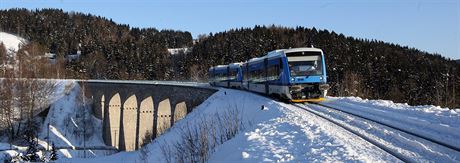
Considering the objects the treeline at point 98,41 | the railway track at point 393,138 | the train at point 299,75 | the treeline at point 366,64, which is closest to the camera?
the railway track at point 393,138

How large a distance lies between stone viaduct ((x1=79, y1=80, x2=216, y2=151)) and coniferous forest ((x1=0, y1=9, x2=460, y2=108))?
13.3 meters

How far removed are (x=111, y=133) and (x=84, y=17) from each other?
11777 cm

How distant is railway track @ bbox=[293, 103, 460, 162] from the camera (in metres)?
7.28

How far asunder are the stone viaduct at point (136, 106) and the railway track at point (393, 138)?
70.6 feet

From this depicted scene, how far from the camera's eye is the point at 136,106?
163 feet

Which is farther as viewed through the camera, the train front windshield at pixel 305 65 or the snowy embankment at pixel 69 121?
the snowy embankment at pixel 69 121

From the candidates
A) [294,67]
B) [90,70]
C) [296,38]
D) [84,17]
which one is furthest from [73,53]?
[294,67]

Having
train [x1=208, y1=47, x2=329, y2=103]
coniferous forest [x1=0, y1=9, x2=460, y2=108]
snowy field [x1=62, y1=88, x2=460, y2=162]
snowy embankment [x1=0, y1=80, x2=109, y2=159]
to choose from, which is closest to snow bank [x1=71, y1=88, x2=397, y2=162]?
snowy field [x1=62, y1=88, x2=460, y2=162]

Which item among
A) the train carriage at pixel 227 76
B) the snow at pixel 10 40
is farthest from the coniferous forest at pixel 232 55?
the train carriage at pixel 227 76

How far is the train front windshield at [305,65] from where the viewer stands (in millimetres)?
18125

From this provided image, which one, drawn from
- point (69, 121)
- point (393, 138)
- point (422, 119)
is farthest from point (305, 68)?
point (69, 121)

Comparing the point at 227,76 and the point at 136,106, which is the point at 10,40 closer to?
the point at 136,106

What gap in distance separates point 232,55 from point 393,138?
7555 centimetres

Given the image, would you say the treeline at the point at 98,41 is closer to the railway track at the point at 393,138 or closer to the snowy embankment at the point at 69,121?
the snowy embankment at the point at 69,121
